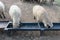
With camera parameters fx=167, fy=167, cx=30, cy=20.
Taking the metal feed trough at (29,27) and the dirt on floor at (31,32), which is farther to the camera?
the dirt on floor at (31,32)

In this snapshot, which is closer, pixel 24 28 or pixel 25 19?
pixel 24 28

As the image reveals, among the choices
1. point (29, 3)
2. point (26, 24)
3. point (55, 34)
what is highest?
point (29, 3)

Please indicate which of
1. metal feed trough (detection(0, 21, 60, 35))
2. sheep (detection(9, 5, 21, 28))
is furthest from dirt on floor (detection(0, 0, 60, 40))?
sheep (detection(9, 5, 21, 28))

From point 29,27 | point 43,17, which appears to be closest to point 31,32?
point 29,27

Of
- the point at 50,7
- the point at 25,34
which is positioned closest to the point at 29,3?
the point at 50,7

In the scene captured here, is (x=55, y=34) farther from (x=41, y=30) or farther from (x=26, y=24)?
(x=26, y=24)

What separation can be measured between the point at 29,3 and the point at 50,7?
1.11 m

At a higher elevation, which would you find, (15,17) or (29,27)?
(15,17)

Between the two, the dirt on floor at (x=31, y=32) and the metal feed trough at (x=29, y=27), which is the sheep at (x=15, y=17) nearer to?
the metal feed trough at (x=29, y=27)

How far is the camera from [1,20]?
6.15m

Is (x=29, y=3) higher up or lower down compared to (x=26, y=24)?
higher up

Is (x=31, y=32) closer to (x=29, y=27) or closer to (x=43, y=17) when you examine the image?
(x=29, y=27)

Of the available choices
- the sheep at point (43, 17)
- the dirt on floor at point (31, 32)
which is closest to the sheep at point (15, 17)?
the dirt on floor at point (31, 32)

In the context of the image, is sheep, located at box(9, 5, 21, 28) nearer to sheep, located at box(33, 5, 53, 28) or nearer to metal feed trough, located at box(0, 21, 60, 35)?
metal feed trough, located at box(0, 21, 60, 35)
